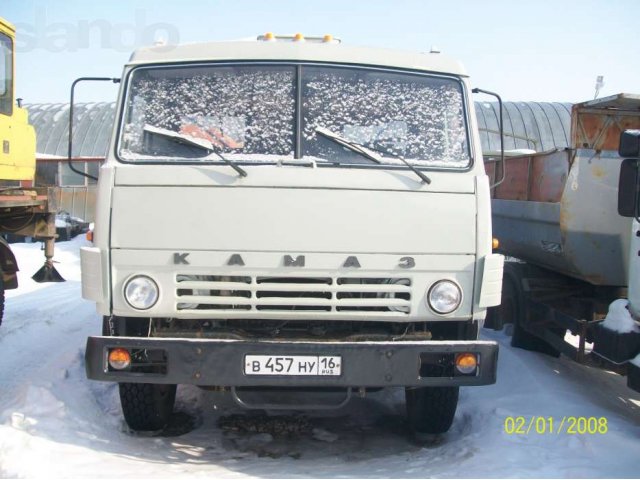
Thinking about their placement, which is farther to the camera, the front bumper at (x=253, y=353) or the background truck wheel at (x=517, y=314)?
the background truck wheel at (x=517, y=314)

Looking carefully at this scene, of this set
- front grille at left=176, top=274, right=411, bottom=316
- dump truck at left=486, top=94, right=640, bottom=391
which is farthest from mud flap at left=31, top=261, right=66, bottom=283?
dump truck at left=486, top=94, right=640, bottom=391

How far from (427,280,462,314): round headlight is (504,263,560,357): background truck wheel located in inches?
112

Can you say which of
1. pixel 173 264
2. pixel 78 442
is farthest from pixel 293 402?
pixel 78 442

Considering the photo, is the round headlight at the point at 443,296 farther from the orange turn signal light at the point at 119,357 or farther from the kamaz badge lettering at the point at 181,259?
the orange turn signal light at the point at 119,357

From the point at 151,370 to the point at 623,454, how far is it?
2.93 m

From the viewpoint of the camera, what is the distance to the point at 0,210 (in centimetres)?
793

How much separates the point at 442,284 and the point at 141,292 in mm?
1746

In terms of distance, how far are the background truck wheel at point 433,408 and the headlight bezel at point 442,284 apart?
797 mm

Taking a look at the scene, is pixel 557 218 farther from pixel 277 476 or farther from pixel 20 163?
pixel 20 163

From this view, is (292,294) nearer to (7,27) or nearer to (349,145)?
(349,145)

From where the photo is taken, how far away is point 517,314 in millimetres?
6656

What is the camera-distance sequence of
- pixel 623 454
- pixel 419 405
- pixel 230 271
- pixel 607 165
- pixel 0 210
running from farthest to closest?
1. pixel 0 210
2. pixel 607 165
3. pixel 419 405
4. pixel 623 454
5. pixel 230 271

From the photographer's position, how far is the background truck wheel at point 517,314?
6613 mm
